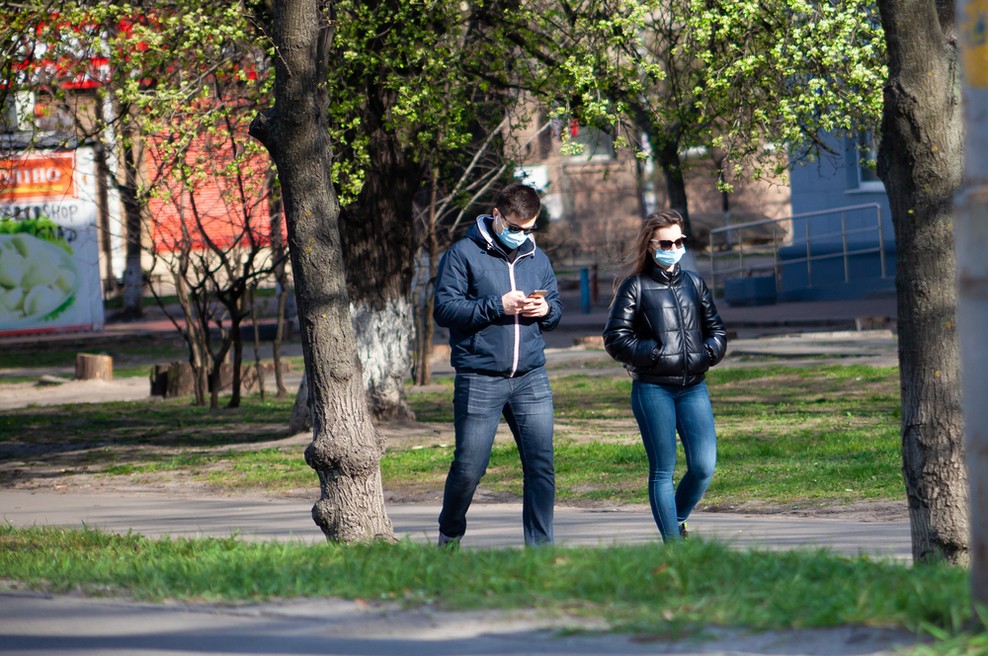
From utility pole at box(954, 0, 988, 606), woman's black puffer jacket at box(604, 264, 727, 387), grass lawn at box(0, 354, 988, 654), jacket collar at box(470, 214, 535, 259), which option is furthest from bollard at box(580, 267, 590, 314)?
utility pole at box(954, 0, 988, 606)

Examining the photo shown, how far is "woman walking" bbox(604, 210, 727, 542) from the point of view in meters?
6.42

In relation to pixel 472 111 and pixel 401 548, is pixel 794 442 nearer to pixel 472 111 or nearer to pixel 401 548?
pixel 472 111

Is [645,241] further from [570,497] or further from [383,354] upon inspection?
[383,354]

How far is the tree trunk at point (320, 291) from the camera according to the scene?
6582 millimetres

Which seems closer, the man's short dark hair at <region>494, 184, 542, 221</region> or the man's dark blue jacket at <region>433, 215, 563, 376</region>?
the man's dark blue jacket at <region>433, 215, 563, 376</region>

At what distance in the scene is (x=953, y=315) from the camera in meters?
5.66

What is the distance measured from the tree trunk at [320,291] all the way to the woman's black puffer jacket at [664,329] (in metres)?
1.35

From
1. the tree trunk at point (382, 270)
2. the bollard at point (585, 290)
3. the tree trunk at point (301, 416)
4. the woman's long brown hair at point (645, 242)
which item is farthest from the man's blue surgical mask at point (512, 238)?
the bollard at point (585, 290)

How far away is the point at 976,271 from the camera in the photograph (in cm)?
369

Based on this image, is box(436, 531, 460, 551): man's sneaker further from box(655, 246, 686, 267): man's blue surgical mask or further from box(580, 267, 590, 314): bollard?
box(580, 267, 590, 314): bollard

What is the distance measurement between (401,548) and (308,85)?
7.92 ft

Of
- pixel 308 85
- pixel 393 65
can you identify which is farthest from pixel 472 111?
pixel 308 85

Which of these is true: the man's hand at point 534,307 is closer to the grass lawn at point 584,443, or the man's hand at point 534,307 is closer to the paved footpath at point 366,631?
the paved footpath at point 366,631

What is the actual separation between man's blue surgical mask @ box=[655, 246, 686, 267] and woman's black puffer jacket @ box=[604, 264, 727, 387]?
4 cm
